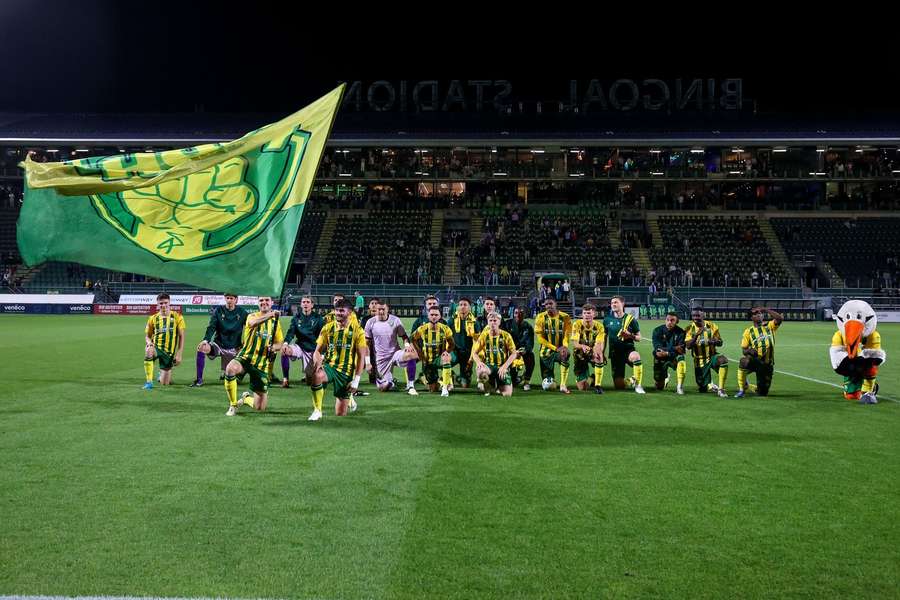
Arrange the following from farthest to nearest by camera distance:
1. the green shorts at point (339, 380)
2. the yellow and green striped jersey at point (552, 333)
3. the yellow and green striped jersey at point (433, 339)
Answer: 1. the yellow and green striped jersey at point (552, 333)
2. the yellow and green striped jersey at point (433, 339)
3. the green shorts at point (339, 380)

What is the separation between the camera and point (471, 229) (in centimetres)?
5791

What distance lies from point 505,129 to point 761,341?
1854 inches

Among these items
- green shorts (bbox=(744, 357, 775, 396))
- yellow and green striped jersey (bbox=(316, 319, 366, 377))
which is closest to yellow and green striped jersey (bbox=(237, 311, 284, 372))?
yellow and green striped jersey (bbox=(316, 319, 366, 377))

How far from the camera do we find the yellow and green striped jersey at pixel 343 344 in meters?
11.4

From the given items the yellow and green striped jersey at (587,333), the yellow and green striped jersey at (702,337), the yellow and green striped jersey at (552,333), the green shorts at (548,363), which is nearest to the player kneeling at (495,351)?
the yellow and green striped jersey at (552,333)

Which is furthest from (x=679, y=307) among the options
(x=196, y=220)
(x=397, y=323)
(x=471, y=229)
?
(x=196, y=220)

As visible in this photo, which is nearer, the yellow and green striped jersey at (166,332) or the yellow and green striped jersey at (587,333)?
the yellow and green striped jersey at (166,332)

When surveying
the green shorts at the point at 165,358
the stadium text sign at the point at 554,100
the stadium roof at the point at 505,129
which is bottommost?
the green shorts at the point at 165,358


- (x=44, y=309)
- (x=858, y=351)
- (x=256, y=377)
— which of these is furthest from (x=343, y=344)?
(x=44, y=309)

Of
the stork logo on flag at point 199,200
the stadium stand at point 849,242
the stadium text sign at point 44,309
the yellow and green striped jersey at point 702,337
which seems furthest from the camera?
the stadium stand at point 849,242

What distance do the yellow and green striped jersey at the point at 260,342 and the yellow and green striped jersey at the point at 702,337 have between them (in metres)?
7.98

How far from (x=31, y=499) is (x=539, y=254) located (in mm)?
47798

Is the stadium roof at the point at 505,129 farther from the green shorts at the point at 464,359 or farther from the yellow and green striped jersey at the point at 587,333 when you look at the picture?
the green shorts at the point at 464,359

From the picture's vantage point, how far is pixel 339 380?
37.1 ft
